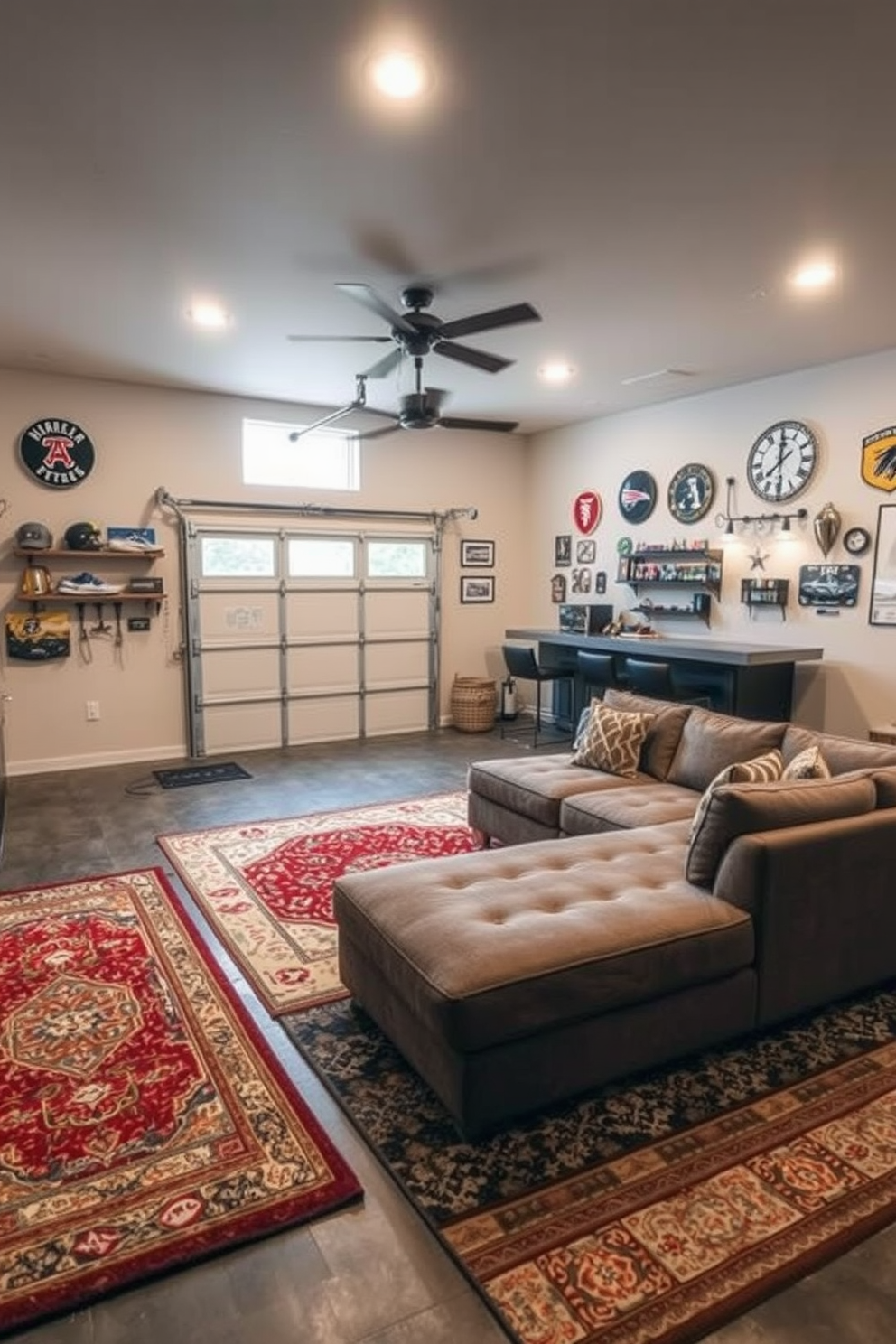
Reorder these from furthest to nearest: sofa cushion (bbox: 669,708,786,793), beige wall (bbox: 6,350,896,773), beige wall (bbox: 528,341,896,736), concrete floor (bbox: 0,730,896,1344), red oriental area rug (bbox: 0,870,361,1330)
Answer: beige wall (bbox: 6,350,896,773) → beige wall (bbox: 528,341,896,736) → sofa cushion (bbox: 669,708,786,793) → red oriental area rug (bbox: 0,870,361,1330) → concrete floor (bbox: 0,730,896,1344)

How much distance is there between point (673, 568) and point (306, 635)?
3.13 metres

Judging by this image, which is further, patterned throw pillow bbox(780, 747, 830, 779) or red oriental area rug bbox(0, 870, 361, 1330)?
patterned throw pillow bbox(780, 747, 830, 779)

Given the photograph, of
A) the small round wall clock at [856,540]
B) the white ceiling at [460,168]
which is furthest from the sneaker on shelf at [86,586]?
the small round wall clock at [856,540]

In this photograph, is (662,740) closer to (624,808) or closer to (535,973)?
(624,808)

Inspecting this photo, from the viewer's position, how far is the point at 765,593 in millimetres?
5594

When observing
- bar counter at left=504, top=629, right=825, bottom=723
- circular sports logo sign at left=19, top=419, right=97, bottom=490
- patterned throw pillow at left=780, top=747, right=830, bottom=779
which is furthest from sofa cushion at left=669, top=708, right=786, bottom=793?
circular sports logo sign at left=19, top=419, right=97, bottom=490

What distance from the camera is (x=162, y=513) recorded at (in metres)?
6.07

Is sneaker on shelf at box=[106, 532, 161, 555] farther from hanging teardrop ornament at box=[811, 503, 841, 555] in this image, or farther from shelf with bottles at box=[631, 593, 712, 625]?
hanging teardrop ornament at box=[811, 503, 841, 555]

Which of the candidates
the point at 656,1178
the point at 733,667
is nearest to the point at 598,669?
the point at 733,667

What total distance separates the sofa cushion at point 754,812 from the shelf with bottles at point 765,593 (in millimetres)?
3287

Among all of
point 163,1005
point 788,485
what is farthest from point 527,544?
point 163,1005

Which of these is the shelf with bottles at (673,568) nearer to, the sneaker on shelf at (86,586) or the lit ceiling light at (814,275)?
the lit ceiling light at (814,275)

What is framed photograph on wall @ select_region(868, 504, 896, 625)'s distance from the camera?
484 cm

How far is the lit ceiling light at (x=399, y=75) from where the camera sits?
2.21 metres
